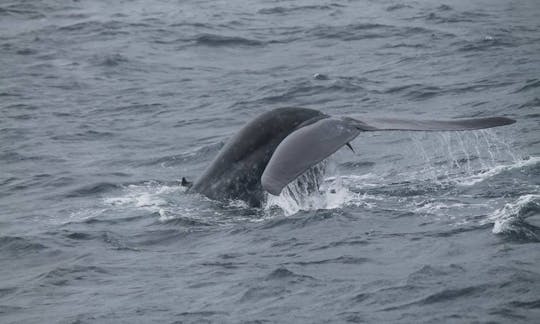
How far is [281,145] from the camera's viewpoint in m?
9.06

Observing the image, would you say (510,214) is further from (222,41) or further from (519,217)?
(222,41)

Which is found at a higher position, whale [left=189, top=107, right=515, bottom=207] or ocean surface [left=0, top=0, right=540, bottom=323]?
whale [left=189, top=107, right=515, bottom=207]

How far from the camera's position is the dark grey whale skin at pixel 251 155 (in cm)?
1028

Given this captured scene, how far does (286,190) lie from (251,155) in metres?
0.59

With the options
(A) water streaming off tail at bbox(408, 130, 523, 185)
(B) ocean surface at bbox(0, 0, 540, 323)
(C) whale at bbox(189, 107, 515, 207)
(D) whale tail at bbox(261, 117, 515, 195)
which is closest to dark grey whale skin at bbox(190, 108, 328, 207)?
(C) whale at bbox(189, 107, 515, 207)

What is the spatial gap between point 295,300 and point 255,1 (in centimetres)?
2546

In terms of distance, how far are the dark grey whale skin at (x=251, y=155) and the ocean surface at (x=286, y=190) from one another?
188 mm

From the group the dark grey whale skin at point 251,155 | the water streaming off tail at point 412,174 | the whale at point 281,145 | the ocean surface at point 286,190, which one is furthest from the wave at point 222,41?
the dark grey whale skin at point 251,155

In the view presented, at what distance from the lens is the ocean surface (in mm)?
8633

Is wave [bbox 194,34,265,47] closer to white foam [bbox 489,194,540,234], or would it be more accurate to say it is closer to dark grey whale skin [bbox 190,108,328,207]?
dark grey whale skin [bbox 190,108,328,207]

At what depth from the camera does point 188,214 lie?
11.2 metres

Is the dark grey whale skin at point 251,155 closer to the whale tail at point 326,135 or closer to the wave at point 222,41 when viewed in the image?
the whale tail at point 326,135

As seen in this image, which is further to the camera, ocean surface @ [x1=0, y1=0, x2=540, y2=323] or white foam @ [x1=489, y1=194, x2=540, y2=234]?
white foam @ [x1=489, y1=194, x2=540, y2=234]

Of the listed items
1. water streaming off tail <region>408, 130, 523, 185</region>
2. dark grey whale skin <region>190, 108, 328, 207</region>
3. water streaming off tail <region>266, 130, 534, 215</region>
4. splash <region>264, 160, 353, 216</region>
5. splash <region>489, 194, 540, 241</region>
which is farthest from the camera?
water streaming off tail <region>408, 130, 523, 185</region>
